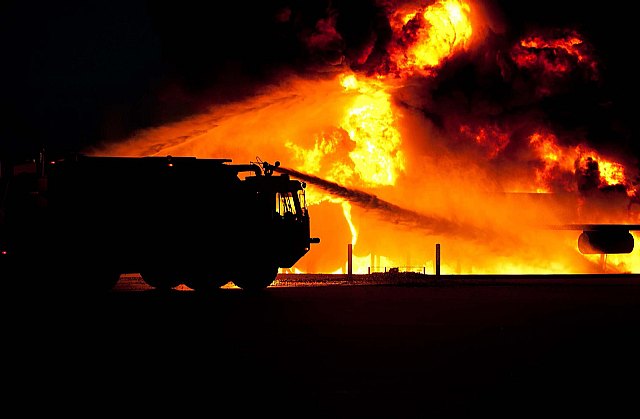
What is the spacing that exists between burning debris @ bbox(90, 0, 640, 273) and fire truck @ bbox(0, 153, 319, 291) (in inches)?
562

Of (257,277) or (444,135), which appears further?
(444,135)

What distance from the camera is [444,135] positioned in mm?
45156

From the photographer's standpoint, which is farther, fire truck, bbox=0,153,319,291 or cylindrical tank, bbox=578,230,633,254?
cylindrical tank, bbox=578,230,633,254

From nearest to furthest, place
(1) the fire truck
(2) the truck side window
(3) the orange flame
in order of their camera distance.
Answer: (1) the fire truck, (2) the truck side window, (3) the orange flame

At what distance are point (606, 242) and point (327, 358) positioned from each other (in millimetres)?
28919

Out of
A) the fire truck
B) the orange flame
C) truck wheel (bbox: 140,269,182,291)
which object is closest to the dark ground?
the fire truck

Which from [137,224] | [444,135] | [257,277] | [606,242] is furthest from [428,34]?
[137,224]

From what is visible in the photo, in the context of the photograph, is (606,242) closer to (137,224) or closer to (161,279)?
(161,279)

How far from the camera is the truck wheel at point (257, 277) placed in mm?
28094

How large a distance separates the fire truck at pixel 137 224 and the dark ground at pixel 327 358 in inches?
136

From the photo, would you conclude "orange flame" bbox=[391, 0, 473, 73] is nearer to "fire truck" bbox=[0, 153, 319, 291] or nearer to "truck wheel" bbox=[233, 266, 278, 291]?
"fire truck" bbox=[0, 153, 319, 291]

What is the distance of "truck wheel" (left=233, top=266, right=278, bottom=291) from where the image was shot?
92.2ft

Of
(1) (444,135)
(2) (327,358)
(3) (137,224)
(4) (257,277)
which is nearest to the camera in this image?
(2) (327,358)

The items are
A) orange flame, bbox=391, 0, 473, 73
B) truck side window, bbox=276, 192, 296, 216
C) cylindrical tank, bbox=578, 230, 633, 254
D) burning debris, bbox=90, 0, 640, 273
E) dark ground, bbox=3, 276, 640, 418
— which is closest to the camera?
dark ground, bbox=3, 276, 640, 418
